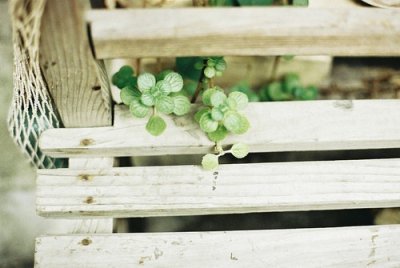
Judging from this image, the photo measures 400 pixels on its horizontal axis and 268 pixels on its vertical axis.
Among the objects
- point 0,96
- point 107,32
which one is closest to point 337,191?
point 107,32

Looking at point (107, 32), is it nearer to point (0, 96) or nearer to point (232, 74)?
point (232, 74)

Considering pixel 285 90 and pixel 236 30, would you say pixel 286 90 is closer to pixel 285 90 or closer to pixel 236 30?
pixel 285 90

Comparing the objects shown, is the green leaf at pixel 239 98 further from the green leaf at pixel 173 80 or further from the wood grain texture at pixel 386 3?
the wood grain texture at pixel 386 3

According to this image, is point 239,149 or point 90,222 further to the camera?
point 90,222

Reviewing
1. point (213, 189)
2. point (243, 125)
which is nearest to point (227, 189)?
point (213, 189)

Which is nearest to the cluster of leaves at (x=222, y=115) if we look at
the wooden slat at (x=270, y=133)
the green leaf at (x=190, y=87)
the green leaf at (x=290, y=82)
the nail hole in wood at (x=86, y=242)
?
the wooden slat at (x=270, y=133)

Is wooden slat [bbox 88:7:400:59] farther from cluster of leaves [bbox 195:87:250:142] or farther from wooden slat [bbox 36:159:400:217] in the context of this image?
wooden slat [bbox 36:159:400:217]

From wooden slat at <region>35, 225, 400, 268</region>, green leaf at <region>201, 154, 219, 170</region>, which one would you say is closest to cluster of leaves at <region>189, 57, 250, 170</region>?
green leaf at <region>201, 154, 219, 170</region>
